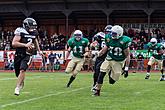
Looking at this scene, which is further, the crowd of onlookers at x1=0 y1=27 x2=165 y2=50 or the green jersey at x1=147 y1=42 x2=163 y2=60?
the crowd of onlookers at x1=0 y1=27 x2=165 y2=50

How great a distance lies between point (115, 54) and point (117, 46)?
261 millimetres

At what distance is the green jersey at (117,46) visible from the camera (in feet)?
40.4

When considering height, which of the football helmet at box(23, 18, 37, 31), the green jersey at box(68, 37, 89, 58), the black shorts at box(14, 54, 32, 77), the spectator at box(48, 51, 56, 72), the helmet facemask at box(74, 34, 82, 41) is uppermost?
the football helmet at box(23, 18, 37, 31)

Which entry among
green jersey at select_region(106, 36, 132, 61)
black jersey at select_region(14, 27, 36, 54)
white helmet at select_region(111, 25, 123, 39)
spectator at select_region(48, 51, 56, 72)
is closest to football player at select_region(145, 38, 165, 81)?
green jersey at select_region(106, 36, 132, 61)

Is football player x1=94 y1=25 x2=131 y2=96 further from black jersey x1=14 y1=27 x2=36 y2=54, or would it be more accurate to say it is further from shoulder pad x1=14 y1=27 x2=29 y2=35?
shoulder pad x1=14 y1=27 x2=29 y2=35

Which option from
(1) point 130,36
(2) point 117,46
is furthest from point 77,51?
(1) point 130,36

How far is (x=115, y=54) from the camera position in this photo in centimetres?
1251

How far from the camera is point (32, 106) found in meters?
9.95

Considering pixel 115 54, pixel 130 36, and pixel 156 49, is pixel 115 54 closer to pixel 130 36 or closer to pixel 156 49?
pixel 156 49

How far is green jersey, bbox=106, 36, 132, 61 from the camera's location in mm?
12328

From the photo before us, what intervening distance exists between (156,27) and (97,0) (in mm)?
5760

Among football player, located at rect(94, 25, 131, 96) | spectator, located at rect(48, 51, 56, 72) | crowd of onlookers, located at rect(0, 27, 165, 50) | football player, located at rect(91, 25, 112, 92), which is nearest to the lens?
football player, located at rect(94, 25, 131, 96)

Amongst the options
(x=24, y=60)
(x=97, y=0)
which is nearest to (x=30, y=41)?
(x=24, y=60)

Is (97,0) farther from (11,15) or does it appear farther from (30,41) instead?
(30,41)
